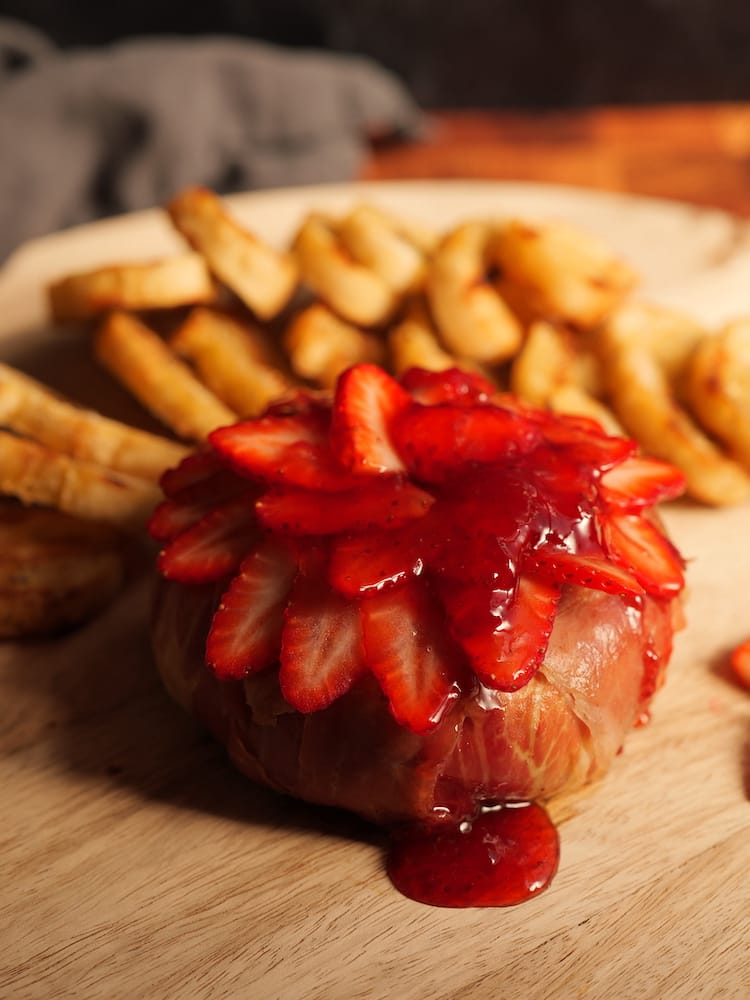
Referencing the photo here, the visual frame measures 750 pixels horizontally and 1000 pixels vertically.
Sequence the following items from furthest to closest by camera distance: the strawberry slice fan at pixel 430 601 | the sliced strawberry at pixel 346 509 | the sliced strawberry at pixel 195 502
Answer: the sliced strawberry at pixel 195 502 < the sliced strawberry at pixel 346 509 < the strawberry slice fan at pixel 430 601

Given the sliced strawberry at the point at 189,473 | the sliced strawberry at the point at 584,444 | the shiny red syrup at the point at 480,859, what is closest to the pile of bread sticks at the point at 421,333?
the sliced strawberry at the point at 189,473

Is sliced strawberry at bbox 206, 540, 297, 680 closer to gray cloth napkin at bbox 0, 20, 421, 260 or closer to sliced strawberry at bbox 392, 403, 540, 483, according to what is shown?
sliced strawberry at bbox 392, 403, 540, 483

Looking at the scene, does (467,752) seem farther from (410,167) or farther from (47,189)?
(410,167)

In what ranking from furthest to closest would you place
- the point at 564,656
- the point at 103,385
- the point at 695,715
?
the point at 103,385 < the point at 695,715 < the point at 564,656

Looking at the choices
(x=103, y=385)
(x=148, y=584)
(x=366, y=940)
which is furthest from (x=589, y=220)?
(x=366, y=940)

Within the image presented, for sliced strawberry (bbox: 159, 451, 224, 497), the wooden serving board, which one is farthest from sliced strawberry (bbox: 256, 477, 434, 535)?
the wooden serving board

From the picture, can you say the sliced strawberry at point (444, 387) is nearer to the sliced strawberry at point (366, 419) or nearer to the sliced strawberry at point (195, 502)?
the sliced strawberry at point (366, 419)
